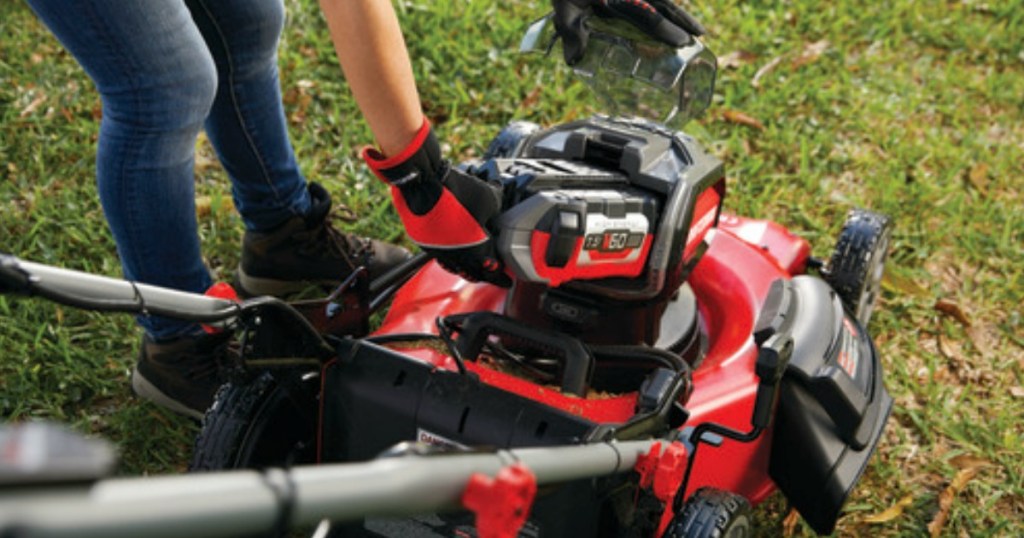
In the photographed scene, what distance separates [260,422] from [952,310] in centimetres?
188

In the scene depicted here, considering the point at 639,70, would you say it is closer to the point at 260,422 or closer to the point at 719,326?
the point at 719,326

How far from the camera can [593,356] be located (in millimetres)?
2184

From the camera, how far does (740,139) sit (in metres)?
3.69

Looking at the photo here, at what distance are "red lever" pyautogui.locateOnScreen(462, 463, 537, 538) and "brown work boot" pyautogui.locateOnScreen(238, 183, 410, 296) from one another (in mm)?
1602

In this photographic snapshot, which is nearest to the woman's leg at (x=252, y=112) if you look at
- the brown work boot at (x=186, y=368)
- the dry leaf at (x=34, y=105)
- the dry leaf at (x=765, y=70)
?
the brown work boot at (x=186, y=368)

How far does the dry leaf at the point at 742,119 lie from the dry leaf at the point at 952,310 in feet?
2.78

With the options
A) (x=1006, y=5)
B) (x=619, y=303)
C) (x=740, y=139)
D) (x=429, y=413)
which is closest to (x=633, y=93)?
(x=619, y=303)

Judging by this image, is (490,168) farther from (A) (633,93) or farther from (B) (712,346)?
(B) (712,346)

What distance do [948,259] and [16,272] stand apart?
2556mm

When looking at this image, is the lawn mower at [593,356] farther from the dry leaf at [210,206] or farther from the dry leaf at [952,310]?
the dry leaf at [210,206]

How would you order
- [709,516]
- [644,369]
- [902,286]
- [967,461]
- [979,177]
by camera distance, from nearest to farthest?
1. [709,516]
2. [644,369]
3. [967,461]
4. [902,286]
5. [979,177]

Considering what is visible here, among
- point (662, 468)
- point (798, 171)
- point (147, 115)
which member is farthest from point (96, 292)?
point (798, 171)

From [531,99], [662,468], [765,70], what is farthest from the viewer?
[765,70]

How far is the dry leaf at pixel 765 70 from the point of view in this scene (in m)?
3.90
